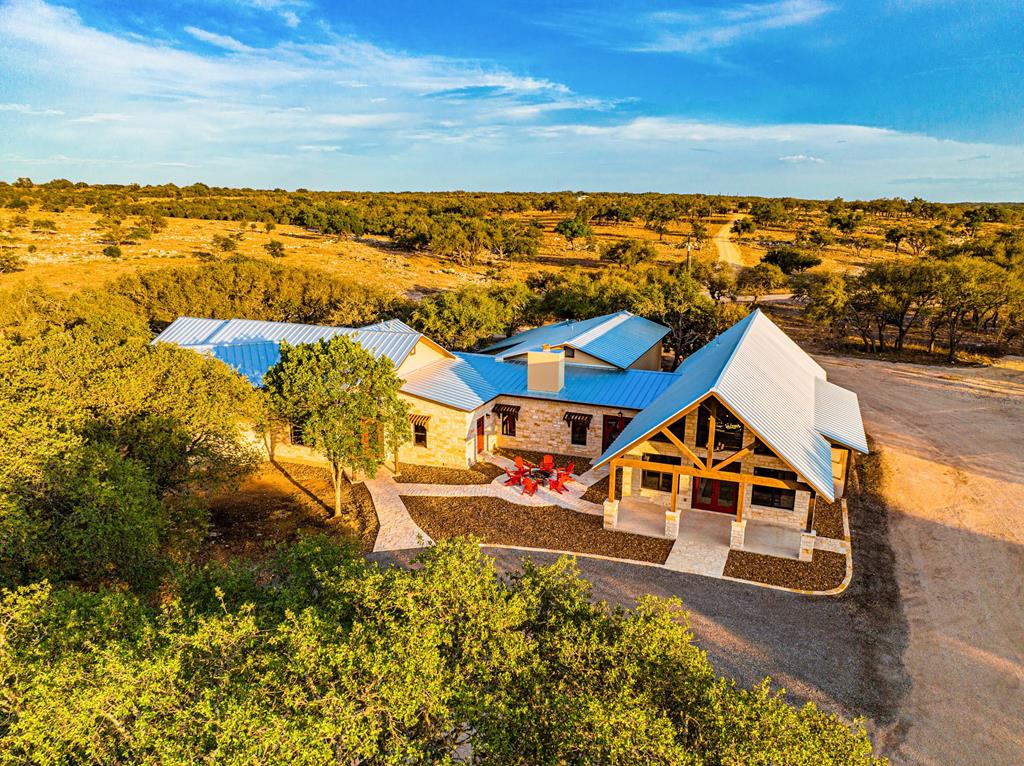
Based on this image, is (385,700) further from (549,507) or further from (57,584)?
(549,507)

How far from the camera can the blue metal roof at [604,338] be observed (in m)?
31.2

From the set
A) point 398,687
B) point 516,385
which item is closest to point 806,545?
point 516,385

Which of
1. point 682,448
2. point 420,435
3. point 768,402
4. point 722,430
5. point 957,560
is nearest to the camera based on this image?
point 957,560

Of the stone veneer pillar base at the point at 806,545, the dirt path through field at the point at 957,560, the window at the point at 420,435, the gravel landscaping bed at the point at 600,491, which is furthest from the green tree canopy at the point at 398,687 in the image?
the window at the point at 420,435

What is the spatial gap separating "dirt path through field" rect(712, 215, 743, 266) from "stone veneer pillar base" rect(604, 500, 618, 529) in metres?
66.0

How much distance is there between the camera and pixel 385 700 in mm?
7293

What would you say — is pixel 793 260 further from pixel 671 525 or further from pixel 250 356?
pixel 250 356

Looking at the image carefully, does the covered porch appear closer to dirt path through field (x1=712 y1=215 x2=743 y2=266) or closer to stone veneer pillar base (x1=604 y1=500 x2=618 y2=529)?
stone veneer pillar base (x1=604 y1=500 x2=618 y2=529)

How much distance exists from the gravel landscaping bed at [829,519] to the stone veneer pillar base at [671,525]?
4.65 meters

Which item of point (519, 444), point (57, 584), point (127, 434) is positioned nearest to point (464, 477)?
point (519, 444)

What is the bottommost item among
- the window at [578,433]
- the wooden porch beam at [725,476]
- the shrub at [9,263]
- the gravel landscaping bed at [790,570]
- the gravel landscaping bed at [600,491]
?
the gravel landscaping bed at [790,570]

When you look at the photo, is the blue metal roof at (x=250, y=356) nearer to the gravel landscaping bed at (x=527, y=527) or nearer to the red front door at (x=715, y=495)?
the gravel landscaping bed at (x=527, y=527)

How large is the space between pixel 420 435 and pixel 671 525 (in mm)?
12091

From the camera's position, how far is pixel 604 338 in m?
33.5
